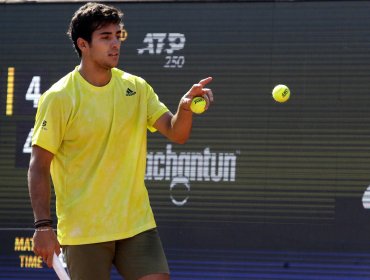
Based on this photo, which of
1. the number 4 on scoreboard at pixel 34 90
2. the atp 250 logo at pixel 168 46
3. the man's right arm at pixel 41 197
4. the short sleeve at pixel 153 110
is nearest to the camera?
the man's right arm at pixel 41 197

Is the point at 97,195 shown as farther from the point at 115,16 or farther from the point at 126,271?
the point at 115,16

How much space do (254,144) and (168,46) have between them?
1.01 m

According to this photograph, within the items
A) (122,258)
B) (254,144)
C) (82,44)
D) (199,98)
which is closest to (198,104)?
(199,98)

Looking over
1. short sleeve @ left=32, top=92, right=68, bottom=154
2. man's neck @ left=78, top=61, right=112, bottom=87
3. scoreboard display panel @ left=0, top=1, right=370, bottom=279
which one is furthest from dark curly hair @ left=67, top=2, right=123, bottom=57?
scoreboard display panel @ left=0, top=1, right=370, bottom=279

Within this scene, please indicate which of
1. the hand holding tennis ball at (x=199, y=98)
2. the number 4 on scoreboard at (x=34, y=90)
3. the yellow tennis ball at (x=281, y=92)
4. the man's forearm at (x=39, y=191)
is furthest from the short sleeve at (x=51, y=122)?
the number 4 on scoreboard at (x=34, y=90)

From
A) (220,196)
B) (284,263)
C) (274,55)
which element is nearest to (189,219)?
(220,196)

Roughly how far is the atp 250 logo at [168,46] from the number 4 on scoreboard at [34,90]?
909 mm

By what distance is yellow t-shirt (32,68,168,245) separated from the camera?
4.93 meters

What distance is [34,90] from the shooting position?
799 cm

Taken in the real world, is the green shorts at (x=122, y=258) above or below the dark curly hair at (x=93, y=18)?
below

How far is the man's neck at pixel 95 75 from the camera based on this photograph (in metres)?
5.07

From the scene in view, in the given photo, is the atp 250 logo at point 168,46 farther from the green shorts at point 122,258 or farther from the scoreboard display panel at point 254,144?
the green shorts at point 122,258

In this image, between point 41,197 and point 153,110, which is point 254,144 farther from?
point 41,197

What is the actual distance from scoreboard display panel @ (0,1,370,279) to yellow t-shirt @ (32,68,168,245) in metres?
2.57
